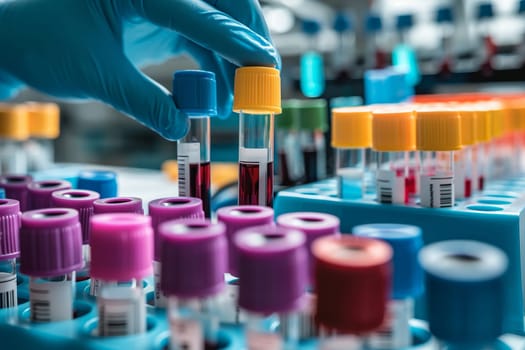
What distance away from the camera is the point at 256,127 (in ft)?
2.52

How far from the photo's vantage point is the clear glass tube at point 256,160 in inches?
28.6

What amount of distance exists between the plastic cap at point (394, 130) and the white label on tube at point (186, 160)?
255mm

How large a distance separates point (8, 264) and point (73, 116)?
3163mm

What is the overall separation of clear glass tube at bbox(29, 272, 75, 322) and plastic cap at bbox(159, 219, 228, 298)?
17 cm

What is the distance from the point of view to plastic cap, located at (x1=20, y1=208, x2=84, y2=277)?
55cm

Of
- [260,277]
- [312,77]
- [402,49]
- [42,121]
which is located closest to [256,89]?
[260,277]

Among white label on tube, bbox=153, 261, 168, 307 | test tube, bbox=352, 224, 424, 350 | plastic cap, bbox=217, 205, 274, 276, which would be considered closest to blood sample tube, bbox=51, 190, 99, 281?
white label on tube, bbox=153, 261, 168, 307

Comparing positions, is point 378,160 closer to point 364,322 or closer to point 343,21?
point 364,322

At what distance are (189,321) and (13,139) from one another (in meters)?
1.35

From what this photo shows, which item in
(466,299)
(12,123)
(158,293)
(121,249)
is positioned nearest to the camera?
(466,299)

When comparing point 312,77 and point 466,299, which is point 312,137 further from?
point 466,299

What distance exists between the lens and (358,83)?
5.56 ft

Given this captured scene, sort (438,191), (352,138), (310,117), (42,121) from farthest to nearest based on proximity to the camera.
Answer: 1. (42,121)
2. (310,117)
3. (352,138)
4. (438,191)

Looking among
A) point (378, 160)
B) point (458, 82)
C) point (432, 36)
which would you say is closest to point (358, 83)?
point (458, 82)
